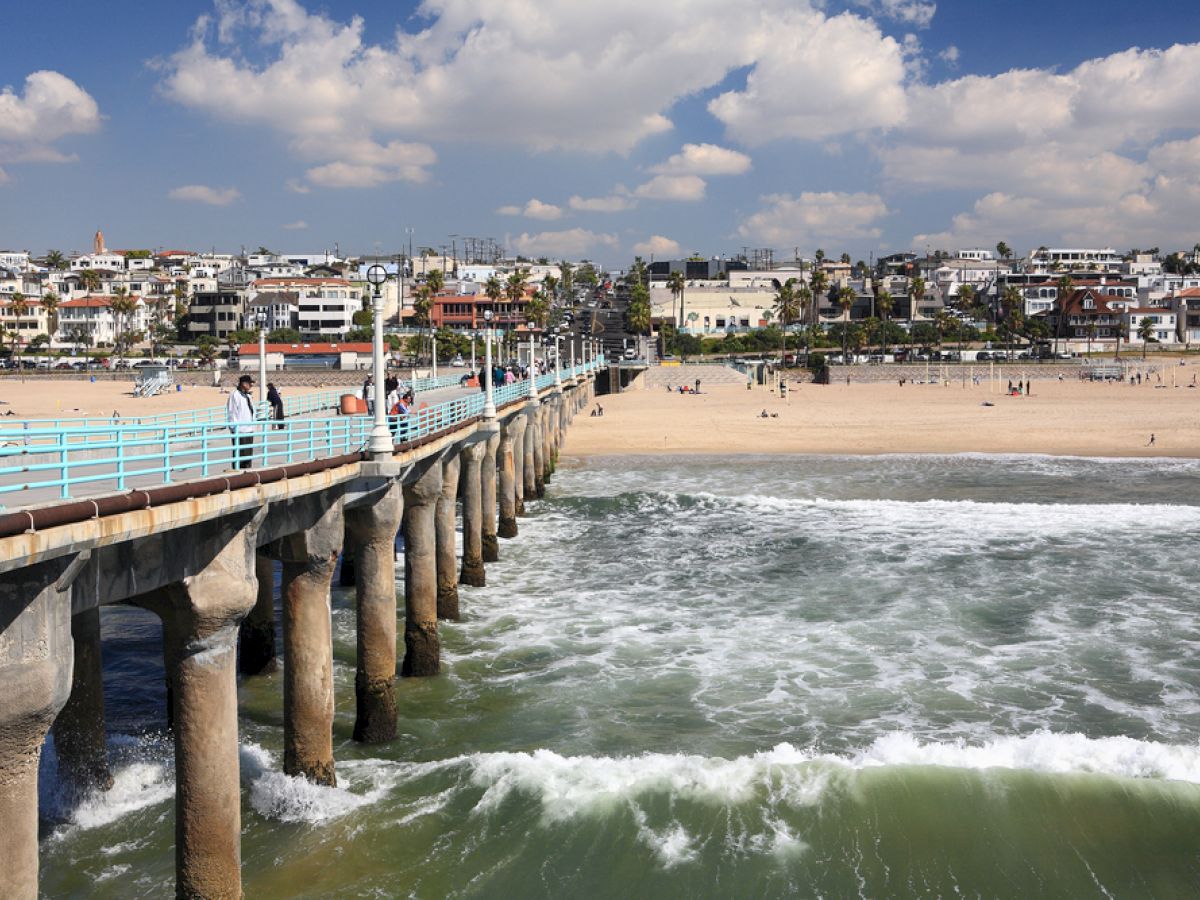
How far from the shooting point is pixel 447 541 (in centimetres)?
2230

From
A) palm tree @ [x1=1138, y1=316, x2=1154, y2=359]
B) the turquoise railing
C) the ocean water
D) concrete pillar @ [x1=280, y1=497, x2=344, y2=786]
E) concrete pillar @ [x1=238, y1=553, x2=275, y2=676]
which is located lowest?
the ocean water

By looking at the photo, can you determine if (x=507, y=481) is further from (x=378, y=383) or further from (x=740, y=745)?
(x=378, y=383)

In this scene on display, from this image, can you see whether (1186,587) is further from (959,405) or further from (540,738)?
(959,405)

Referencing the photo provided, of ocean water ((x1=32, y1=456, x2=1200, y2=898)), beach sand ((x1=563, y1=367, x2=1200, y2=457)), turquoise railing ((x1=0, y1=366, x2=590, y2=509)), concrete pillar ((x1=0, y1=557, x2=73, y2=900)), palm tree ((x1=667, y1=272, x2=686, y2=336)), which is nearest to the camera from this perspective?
concrete pillar ((x1=0, y1=557, x2=73, y2=900))

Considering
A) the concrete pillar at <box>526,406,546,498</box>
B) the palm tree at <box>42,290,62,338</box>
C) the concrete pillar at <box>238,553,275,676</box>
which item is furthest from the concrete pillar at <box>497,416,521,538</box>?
the palm tree at <box>42,290,62,338</box>

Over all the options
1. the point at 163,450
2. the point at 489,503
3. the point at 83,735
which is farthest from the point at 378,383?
the point at 489,503

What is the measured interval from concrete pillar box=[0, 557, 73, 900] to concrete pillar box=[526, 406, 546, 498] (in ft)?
105

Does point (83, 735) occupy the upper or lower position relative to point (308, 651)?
lower

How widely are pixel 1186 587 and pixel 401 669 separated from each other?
19.1 m

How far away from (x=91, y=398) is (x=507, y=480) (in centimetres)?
5941

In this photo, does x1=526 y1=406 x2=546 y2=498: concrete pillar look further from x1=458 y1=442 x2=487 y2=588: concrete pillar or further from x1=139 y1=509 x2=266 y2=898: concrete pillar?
x1=139 y1=509 x2=266 y2=898: concrete pillar

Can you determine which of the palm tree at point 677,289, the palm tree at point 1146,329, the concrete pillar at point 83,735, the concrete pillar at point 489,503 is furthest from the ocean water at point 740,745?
the palm tree at point 677,289

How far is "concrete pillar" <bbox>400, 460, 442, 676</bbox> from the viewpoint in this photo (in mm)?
19266

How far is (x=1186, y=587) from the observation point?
2647 cm
